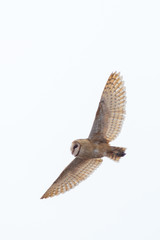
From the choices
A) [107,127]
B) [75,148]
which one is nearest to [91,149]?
[75,148]

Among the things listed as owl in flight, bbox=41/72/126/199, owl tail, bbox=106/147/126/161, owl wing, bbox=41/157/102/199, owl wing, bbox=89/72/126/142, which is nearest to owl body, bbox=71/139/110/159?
owl in flight, bbox=41/72/126/199

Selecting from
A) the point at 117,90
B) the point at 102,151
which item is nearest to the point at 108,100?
the point at 117,90

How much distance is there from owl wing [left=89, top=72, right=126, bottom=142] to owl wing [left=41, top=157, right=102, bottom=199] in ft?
3.27

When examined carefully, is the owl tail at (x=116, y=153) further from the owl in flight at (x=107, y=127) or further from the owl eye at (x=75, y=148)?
the owl eye at (x=75, y=148)

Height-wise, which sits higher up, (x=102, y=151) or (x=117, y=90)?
(x=117, y=90)

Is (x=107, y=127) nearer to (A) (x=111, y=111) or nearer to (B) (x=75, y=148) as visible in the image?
(A) (x=111, y=111)

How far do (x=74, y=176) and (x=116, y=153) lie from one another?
1.82 m

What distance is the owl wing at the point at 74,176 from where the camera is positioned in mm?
15258

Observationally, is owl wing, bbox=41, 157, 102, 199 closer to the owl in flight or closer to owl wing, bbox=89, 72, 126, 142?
the owl in flight

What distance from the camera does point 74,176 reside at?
15.3 metres

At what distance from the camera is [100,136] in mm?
14641

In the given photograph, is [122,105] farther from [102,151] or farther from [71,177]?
[71,177]

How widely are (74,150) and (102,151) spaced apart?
0.82m

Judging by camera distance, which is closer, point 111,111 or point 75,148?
point 75,148
